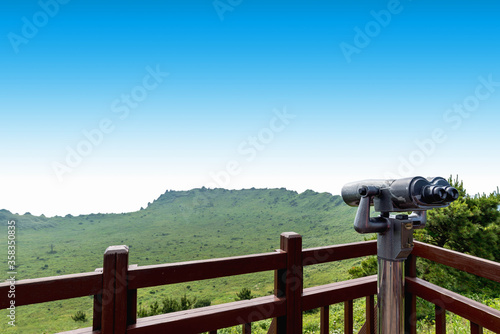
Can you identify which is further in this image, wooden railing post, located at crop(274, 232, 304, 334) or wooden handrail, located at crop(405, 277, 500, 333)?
wooden railing post, located at crop(274, 232, 304, 334)

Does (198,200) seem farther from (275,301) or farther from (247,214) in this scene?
(275,301)

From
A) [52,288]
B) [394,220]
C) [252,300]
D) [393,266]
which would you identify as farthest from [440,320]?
[52,288]

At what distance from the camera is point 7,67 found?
15.9 m

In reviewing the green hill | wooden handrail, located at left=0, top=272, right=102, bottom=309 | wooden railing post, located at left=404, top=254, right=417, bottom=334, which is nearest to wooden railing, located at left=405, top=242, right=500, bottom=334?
wooden railing post, located at left=404, top=254, right=417, bottom=334

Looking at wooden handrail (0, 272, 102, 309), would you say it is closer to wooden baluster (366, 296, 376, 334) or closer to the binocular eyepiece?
the binocular eyepiece

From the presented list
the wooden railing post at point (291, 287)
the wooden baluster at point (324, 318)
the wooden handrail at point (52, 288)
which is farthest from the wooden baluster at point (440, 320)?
the wooden handrail at point (52, 288)

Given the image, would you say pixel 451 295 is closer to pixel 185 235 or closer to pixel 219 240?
pixel 219 240

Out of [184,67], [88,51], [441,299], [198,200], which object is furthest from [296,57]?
[198,200]

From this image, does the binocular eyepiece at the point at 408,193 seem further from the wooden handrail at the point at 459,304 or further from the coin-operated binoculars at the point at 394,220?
the wooden handrail at the point at 459,304

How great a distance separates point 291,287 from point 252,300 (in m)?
0.22

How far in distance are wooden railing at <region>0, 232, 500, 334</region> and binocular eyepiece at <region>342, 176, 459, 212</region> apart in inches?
22.4

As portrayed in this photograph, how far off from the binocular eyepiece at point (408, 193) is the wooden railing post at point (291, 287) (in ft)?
1.71

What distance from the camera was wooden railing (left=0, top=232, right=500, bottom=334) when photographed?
3.92ft

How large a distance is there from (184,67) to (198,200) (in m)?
57.8
